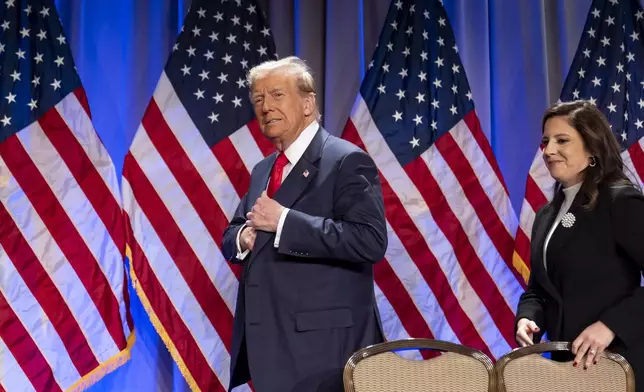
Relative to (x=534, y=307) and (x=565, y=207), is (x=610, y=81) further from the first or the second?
(x=534, y=307)

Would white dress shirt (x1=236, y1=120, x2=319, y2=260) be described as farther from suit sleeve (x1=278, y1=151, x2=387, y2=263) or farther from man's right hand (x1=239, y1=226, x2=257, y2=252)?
suit sleeve (x1=278, y1=151, x2=387, y2=263)

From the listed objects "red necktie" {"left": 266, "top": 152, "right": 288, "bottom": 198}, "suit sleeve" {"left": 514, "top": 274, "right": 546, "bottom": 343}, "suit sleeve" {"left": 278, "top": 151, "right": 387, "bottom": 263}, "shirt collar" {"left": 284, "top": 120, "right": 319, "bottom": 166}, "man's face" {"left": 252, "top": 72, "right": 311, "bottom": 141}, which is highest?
"man's face" {"left": 252, "top": 72, "right": 311, "bottom": 141}

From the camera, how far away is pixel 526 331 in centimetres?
244

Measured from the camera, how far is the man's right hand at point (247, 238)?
2.49 meters

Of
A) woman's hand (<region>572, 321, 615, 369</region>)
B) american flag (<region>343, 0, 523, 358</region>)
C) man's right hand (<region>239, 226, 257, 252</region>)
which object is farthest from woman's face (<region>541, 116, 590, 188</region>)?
american flag (<region>343, 0, 523, 358</region>)

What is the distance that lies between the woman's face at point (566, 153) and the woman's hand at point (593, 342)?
0.50m

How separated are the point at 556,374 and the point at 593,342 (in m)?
0.15

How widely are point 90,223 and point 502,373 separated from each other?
215cm

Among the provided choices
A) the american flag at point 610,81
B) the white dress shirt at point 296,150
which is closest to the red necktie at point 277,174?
the white dress shirt at point 296,150

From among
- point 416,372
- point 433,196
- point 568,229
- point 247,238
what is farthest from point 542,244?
point 433,196

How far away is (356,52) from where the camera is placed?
13.4ft

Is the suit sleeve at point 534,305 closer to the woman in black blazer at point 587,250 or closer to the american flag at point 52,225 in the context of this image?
the woman in black blazer at point 587,250

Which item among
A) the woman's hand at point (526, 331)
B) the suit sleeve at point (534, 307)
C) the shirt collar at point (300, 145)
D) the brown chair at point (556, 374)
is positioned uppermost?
the shirt collar at point (300, 145)

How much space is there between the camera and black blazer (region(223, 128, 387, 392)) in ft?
7.76
